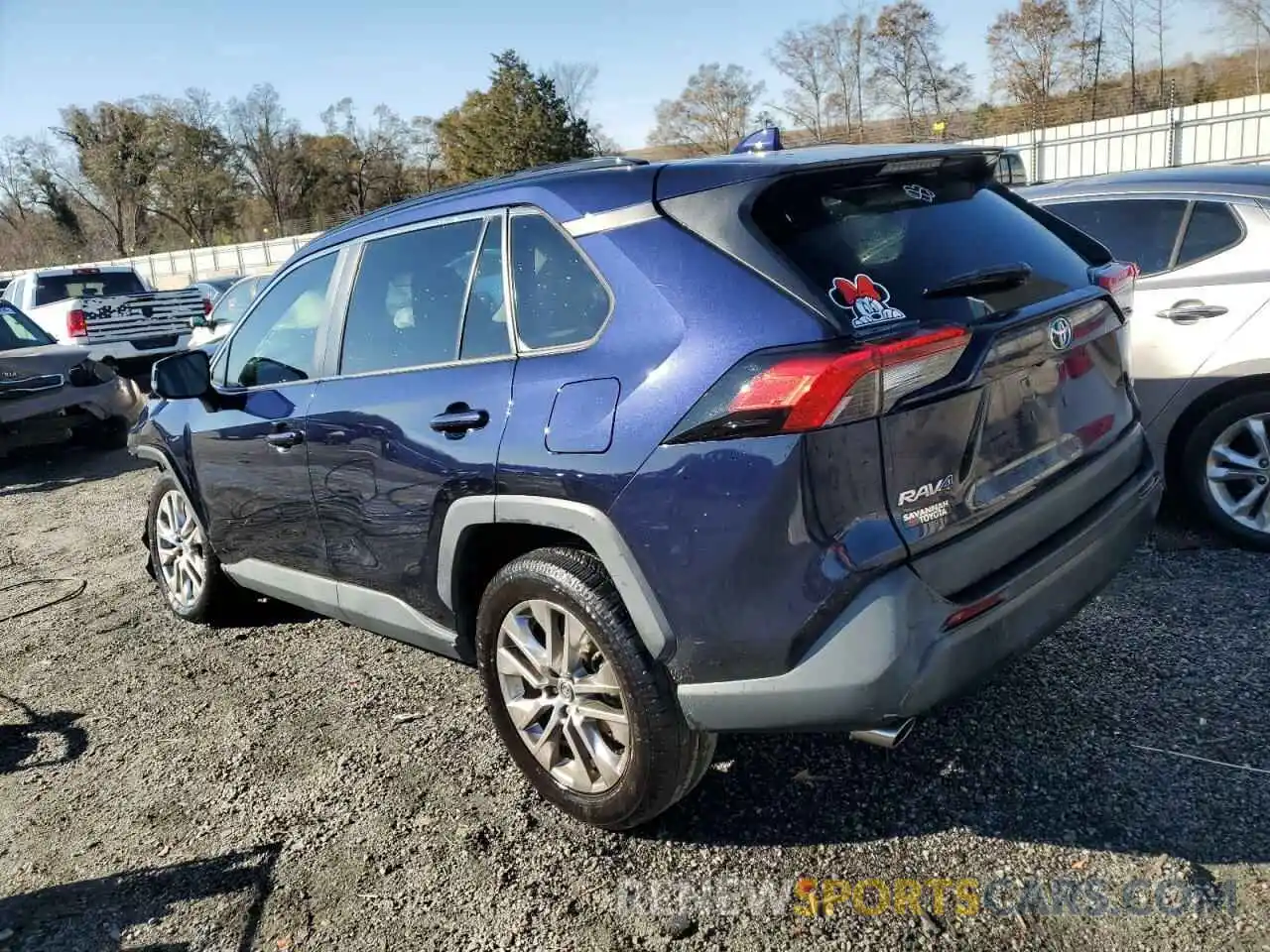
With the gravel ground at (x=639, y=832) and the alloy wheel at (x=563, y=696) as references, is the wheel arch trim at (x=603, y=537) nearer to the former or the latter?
the alloy wheel at (x=563, y=696)

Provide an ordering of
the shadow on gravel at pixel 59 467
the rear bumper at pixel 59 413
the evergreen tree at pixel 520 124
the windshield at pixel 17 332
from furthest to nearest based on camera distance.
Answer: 1. the evergreen tree at pixel 520 124
2. the windshield at pixel 17 332
3. the shadow on gravel at pixel 59 467
4. the rear bumper at pixel 59 413

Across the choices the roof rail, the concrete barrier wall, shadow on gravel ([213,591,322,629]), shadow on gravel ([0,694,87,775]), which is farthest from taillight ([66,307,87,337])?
the concrete barrier wall

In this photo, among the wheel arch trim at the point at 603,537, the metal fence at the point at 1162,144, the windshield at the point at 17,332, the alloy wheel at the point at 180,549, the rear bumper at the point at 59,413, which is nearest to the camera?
the wheel arch trim at the point at 603,537

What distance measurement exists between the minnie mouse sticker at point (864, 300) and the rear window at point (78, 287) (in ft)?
44.3

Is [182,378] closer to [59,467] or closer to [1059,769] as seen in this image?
[1059,769]

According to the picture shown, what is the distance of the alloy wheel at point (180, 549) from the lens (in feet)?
15.2

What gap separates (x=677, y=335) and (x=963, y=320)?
2.33ft

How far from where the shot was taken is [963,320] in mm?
2371

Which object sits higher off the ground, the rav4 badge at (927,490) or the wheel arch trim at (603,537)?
the rav4 badge at (927,490)

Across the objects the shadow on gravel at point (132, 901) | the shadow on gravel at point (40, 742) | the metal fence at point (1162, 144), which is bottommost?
the shadow on gravel at point (132, 901)

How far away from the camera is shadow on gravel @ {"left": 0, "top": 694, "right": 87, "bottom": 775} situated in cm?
356

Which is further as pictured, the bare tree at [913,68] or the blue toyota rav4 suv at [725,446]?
the bare tree at [913,68]

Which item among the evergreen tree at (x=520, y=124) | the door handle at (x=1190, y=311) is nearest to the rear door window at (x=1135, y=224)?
the door handle at (x=1190, y=311)

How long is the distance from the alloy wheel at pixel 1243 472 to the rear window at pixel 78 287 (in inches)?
527
